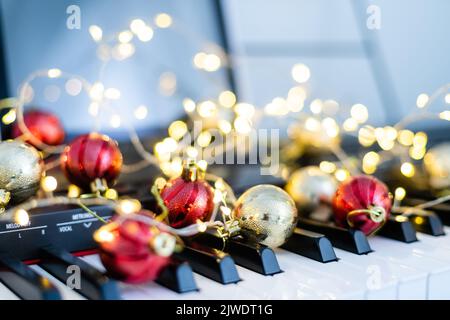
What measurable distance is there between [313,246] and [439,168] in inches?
18.6

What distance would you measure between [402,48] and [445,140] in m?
0.39

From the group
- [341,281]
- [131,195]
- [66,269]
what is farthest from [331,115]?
[66,269]

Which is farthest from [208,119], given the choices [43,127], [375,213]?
[375,213]

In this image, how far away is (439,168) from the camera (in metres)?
1.14

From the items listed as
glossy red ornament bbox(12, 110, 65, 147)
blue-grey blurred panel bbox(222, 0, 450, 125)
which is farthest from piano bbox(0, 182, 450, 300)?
blue-grey blurred panel bbox(222, 0, 450, 125)

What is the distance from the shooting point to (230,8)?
1352 mm

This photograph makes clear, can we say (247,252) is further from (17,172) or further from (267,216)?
(17,172)

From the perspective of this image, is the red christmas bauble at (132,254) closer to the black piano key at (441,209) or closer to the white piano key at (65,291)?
the white piano key at (65,291)

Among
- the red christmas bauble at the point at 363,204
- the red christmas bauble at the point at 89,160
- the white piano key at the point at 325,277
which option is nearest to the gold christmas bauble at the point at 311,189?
the red christmas bauble at the point at 363,204

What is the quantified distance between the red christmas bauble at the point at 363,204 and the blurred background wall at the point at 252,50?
1.45 ft

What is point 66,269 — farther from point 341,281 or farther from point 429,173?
point 429,173

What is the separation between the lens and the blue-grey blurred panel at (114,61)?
1050 mm

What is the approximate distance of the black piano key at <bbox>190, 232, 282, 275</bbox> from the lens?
28.9 inches

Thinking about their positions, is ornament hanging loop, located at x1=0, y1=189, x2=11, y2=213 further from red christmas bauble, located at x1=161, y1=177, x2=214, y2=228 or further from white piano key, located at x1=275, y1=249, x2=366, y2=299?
white piano key, located at x1=275, y1=249, x2=366, y2=299
